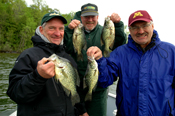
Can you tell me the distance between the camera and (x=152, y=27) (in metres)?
2.66

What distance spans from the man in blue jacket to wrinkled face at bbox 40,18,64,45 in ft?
2.68

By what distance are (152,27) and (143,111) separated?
1602 millimetres

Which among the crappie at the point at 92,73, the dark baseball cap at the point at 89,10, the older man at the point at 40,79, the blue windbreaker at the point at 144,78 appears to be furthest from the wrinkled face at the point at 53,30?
the blue windbreaker at the point at 144,78

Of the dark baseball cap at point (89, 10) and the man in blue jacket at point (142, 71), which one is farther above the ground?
the dark baseball cap at point (89, 10)

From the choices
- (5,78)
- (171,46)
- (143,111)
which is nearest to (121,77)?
(143,111)

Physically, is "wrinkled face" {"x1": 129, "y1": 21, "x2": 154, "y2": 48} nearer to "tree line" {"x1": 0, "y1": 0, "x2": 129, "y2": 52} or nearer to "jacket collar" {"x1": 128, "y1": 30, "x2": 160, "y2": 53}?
"jacket collar" {"x1": 128, "y1": 30, "x2": 160, "y2": 53}

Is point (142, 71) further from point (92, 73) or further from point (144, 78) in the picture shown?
point (92, 73)

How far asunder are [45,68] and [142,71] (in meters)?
1.69

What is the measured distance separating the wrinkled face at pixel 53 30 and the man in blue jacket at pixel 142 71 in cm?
82

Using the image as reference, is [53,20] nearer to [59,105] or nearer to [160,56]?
[59,105]

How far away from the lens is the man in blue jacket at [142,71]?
231 centimetres

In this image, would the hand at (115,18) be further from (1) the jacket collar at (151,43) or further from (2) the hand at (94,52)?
(2) the hand at (94,52)

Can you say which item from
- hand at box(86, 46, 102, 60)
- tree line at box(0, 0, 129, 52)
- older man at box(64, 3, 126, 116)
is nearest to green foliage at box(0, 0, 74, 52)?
tree line at box(0, 0, 129, 52)

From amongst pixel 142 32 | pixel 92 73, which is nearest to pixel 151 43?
pixel 142 32
